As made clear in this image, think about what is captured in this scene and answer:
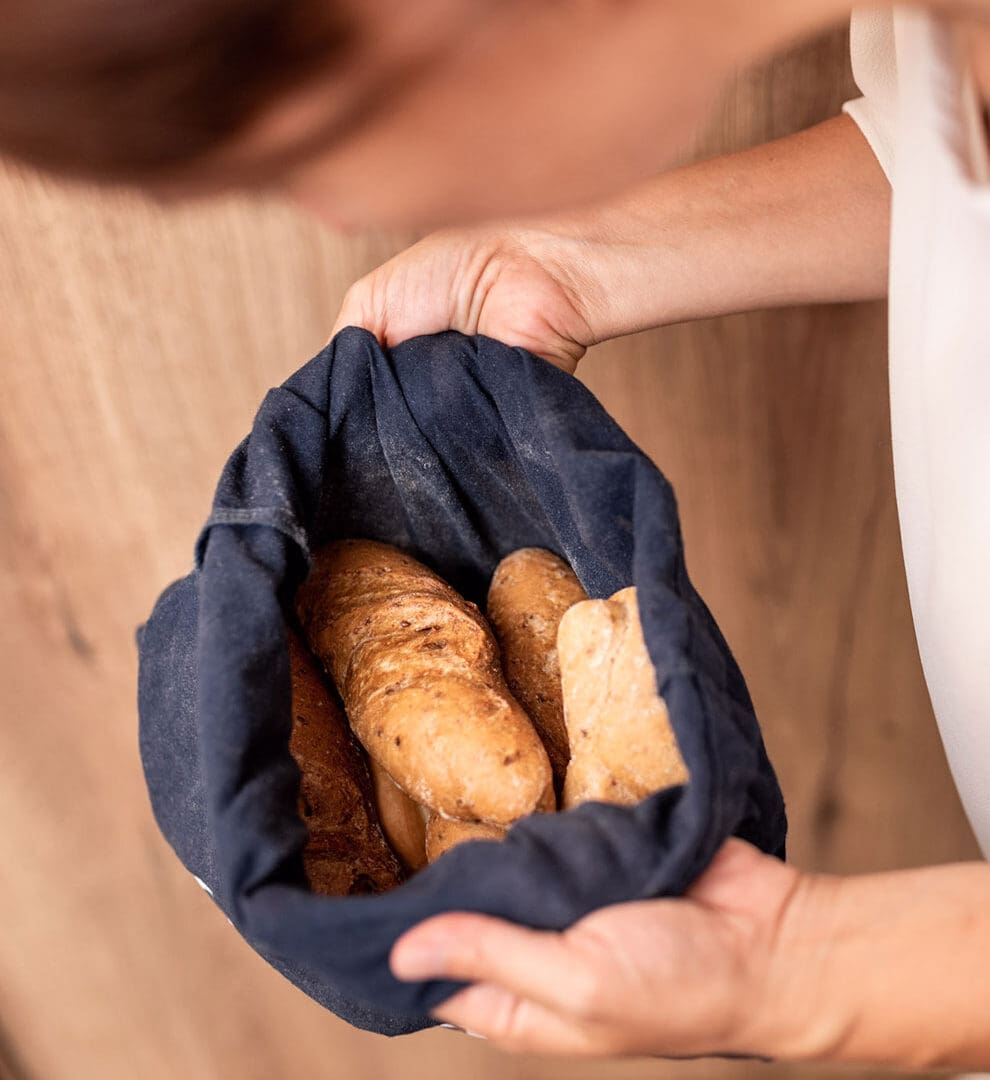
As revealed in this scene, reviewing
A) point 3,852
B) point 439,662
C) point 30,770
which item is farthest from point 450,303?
point 3,852

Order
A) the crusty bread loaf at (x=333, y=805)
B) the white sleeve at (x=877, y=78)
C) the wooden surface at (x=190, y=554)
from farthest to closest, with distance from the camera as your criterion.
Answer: the wooden surface at (x=190, y=554), the white sleeve at (x=877, y=78), the crusty bread loaf at (x=333, y=805)

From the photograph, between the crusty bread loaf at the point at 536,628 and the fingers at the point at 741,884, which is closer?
the fingers at the point at 741,884

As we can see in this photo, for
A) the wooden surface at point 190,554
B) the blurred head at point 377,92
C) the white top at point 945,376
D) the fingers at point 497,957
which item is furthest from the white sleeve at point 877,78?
the fingers at point 497,957

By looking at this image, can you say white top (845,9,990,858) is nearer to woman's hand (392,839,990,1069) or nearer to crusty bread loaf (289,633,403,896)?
woman's hand (392,839,990,1069)

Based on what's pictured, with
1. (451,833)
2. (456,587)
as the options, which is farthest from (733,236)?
(451,833)

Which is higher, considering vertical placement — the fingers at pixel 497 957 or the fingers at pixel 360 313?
the fingers at pixel 360 313

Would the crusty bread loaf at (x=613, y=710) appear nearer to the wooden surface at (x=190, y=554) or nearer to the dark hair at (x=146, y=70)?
the dark hair at (x=146, y=70)

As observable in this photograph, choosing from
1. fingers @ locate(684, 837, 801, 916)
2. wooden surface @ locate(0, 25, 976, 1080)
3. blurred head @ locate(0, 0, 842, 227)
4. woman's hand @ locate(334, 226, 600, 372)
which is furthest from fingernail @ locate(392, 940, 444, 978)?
wooden surface @ locate(0, 25, 976, 1080)
